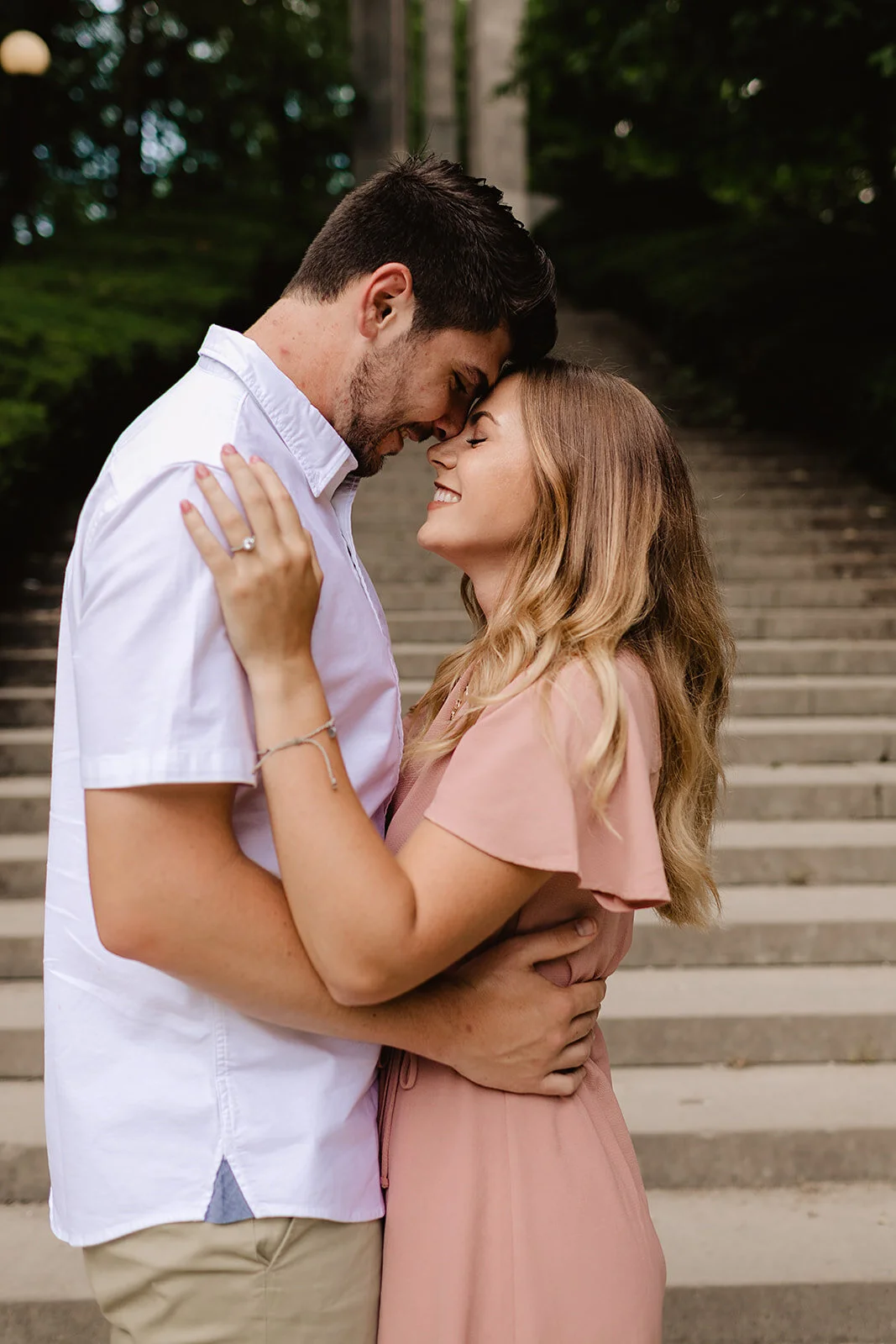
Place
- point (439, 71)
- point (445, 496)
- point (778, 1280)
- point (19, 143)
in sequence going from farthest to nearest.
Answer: point (439, 71) → point (19, 143) → point (778, 1280) → point (445, 496)

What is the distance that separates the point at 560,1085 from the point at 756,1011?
2807 millimetres

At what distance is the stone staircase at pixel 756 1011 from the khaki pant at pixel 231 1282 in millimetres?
1415

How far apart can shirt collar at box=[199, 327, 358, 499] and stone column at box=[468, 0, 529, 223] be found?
68.3 ft

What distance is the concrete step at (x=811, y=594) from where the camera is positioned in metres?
7.63

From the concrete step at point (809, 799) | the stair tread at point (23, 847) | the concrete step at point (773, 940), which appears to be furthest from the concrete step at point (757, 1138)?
the stair tread at point (23, 847)

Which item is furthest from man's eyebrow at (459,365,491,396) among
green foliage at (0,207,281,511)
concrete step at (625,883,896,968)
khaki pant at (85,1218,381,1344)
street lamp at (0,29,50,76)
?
street lamp at (0,29,50,76)

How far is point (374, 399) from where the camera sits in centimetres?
173

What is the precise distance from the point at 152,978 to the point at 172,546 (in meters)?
0.51

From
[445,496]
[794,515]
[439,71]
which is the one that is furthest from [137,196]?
[445,496]

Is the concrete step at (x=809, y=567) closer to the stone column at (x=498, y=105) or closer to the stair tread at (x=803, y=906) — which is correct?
the stair tread at (x=803, y=906)

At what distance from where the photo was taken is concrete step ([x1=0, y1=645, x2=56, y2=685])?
6.46m

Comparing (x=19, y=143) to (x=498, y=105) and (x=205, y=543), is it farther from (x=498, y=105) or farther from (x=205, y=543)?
(x=205, y=543)

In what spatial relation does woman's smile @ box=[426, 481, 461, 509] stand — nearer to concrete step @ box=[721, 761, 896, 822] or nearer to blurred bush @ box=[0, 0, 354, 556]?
concrete step @ box=[721, 761, 896, 822]

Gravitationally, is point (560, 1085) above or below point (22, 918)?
above
